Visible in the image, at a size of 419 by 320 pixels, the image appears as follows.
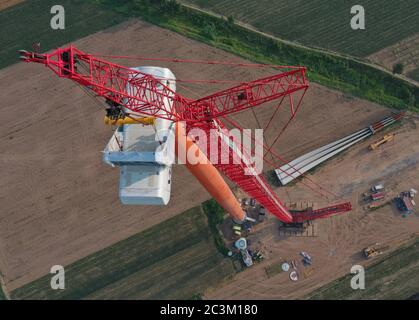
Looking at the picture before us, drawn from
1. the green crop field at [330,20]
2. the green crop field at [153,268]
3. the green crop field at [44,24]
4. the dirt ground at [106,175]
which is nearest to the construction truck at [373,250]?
the dirt ground at [106,175]

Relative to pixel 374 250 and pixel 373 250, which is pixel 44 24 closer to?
pixel 373 250

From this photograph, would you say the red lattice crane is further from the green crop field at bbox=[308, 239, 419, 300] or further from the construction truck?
the green crop field at bbox=[308, 239, 419, 300]

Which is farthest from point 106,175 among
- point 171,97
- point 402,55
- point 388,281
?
point 402,55

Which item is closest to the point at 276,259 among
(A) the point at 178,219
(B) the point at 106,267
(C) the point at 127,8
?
(A) the point at 178,219

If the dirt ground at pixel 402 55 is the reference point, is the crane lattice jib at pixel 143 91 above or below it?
below

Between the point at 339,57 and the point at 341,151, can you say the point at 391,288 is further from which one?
the point at 339,57

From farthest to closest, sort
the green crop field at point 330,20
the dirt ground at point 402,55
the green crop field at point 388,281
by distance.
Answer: the green crop field at point 330,20
the dirt ground at point 402,55
the green crop field at point 388,281

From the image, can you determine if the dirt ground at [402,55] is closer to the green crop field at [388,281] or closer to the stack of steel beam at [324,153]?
the stack of steel beam at [324,153]
